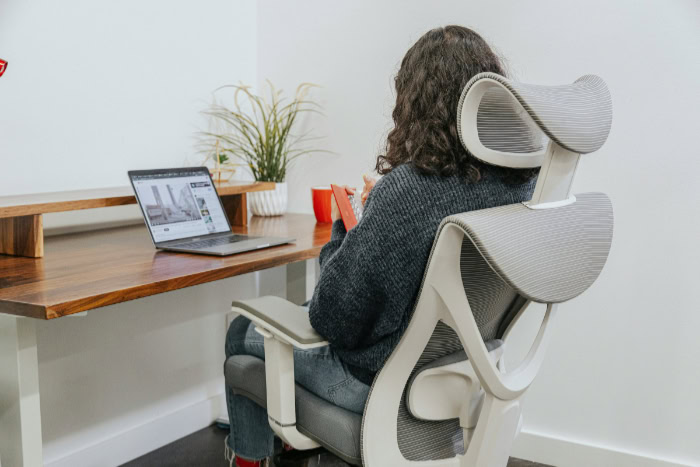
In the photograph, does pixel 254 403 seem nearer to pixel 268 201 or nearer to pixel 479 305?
pixel 479 305

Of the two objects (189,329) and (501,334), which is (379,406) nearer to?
(501,334)

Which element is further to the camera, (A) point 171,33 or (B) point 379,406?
(A) point 171,33

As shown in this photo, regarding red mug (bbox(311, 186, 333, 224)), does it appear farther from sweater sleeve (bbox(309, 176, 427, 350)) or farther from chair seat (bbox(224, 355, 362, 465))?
sweater sleeve (bbox(309, 176, 427, 350))

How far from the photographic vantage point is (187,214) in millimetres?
2000

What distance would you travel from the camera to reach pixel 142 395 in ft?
7.89

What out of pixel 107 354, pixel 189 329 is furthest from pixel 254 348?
pixel 189 329

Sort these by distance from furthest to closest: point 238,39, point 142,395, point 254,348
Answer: point 238,39, point 142,395, point 254,348

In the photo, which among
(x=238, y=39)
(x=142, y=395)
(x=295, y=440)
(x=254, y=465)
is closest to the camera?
(x=295, y=440)

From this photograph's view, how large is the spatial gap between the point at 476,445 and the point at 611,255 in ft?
3.85

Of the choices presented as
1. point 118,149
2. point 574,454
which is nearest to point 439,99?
point 118,149

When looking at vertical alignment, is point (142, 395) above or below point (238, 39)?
below

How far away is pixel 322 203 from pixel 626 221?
0.95 meters

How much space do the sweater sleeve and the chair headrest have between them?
Result: 163mm

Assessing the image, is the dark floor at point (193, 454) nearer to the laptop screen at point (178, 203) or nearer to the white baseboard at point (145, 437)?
the white baseboard at point (145, 437)
